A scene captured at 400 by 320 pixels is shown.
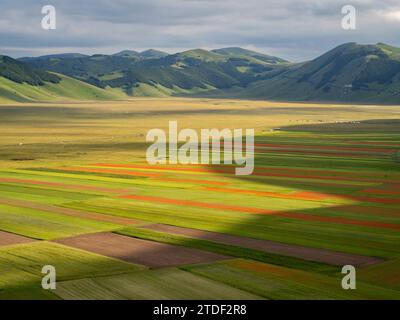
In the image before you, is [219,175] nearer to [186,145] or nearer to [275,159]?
[275,159]

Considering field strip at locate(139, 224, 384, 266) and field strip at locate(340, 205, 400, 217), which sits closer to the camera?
field strip at locate(139, 224, 384, 266)

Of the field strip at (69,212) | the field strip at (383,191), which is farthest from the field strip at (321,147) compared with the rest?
the field strip at (69,212)

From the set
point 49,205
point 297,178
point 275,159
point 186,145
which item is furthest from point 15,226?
point 186,145

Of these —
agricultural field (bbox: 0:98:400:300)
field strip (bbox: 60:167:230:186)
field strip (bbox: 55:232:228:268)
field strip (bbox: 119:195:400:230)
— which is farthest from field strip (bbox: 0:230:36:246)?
field strip (bbox: 60:167:230:186)

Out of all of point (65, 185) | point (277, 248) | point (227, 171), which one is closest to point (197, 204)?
point (277, 248)

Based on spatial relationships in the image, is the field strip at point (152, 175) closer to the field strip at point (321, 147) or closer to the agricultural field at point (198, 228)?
the agricultural field at point (198, 228)

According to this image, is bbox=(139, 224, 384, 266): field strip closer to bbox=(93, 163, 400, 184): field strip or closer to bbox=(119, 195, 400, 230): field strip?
bbox=(119, 195, 400, 230): field strip

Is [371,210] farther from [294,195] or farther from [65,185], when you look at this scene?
[65,185]
